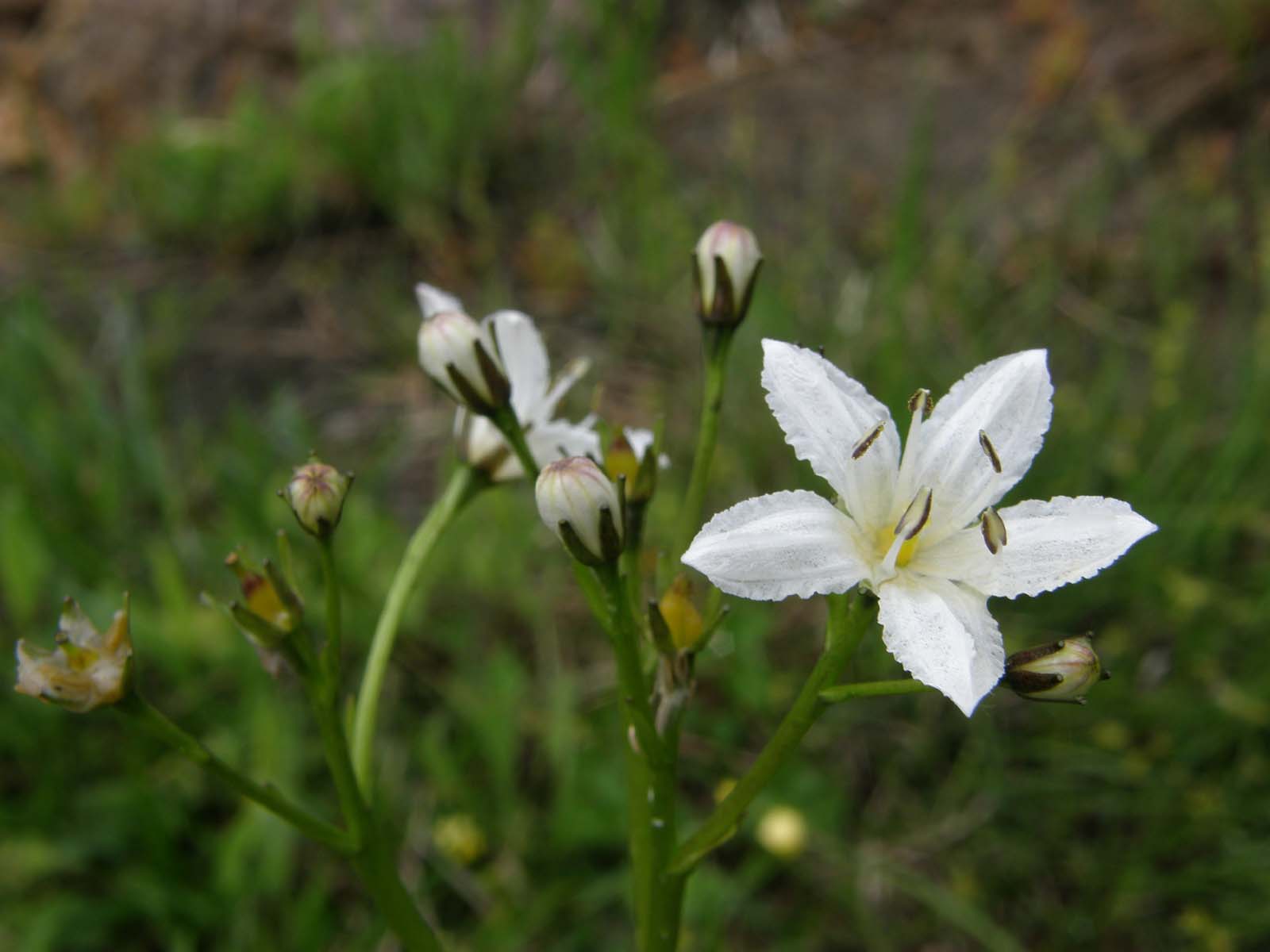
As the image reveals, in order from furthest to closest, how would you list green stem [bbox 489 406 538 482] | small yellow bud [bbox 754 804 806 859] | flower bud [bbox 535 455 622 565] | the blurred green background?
1. the blurred green background
2. small yellow bud [bbox 754 804 806 859]
3. green stem [bbox 489 406 538 482]
4. flower bud [bbox 535 455 622 565]

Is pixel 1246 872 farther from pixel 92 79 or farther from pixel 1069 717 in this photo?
pixel 92 79

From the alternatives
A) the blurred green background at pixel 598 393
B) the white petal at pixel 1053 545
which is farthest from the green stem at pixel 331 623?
the blurred green background at pixel 598 393

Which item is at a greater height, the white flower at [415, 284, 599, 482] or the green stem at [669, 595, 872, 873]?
the white flower at [415, 284, 599, 482]

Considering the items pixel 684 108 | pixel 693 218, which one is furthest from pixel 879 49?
pixel 693 218

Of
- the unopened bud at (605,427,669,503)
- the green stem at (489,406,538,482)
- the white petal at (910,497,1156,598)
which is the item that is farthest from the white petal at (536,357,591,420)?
the white petal at (910,497,1156,598)

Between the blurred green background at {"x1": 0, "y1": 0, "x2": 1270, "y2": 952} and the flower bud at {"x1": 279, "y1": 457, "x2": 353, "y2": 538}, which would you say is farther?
the blurred green background at {"x1": 0, "y1": 0, "x2": 1270, "y2": 952}

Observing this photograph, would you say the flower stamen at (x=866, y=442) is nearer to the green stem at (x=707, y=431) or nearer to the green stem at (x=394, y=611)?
the green stem at (x=707, y=431)

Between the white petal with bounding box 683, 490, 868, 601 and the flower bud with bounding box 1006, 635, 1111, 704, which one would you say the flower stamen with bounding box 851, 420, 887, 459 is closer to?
the white petal with bounding box 683, 490, 868, 601
